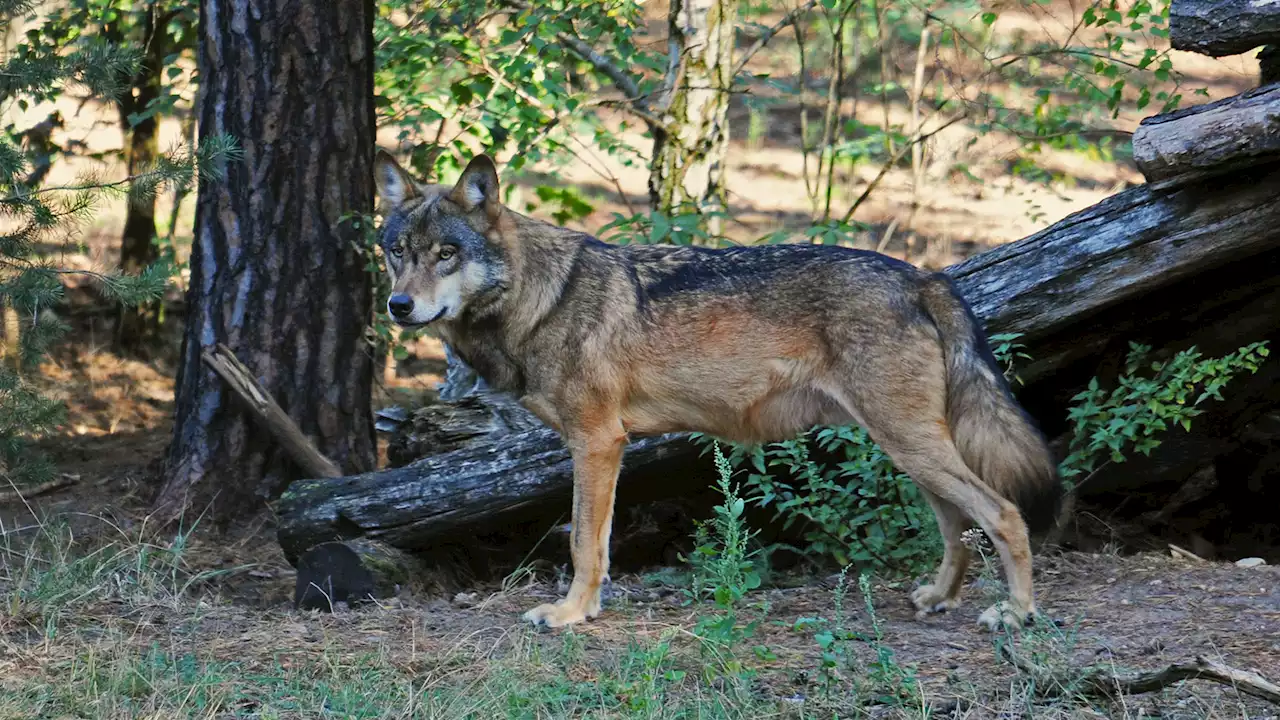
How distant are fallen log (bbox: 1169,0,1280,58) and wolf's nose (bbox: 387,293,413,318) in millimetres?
3843

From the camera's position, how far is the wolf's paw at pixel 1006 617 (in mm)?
5252

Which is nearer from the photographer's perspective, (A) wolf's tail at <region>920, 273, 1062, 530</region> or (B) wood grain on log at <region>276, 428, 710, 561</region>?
(A) wolf's tail at <region>920, 273, 1062, 530</region>

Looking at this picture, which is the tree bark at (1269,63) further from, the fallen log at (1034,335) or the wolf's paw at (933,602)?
the wolf's paw at (933,602)

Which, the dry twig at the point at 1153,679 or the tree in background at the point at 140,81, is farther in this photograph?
the tree in background at the point at 140,81

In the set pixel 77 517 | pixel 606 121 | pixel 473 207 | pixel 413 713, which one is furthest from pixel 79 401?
pixel 606 121

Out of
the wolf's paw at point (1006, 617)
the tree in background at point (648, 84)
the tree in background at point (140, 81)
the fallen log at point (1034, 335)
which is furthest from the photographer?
the tree in background at point (140, 81)

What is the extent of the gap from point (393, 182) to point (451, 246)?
55 cm

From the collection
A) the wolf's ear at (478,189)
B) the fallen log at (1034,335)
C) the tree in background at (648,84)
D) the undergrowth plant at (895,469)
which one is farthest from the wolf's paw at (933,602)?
the wolf's ear at (478,189)

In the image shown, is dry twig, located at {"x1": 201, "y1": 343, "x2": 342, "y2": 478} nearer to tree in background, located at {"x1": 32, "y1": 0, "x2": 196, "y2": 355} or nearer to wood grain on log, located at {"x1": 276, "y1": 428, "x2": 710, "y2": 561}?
wood grain on log, located at {"x1": 276, "y1": 428, "x2": 710, "y2": 561}

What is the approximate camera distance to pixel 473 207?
228 inches

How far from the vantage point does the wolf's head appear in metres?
5.64

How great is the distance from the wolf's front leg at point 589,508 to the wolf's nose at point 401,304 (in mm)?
957

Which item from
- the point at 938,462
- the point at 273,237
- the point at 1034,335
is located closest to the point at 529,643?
the point at 938,462

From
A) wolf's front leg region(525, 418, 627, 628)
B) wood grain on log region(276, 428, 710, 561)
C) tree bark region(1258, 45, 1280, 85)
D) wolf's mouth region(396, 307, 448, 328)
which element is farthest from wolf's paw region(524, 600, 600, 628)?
tree bark region(1258, 45, 1280, 85)
